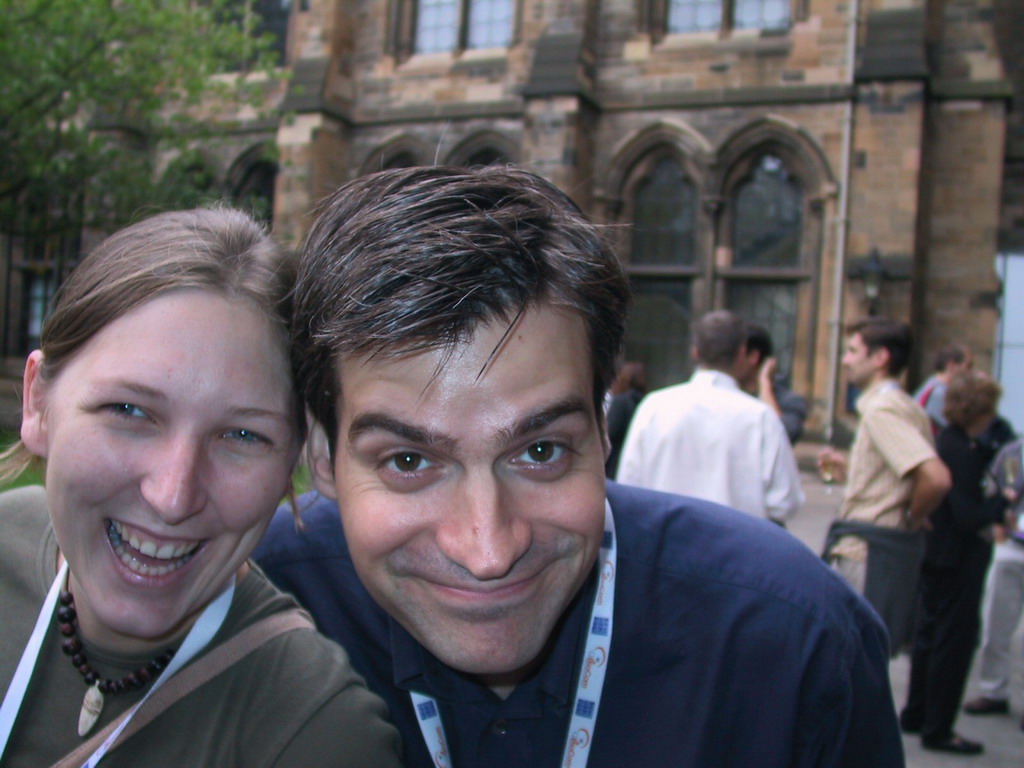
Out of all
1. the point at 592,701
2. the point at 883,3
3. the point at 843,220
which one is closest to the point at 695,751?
the point at 592,701

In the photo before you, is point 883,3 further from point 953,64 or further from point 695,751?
point 695,751

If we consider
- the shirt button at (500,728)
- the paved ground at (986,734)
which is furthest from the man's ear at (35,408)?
the paved ground at (986,734)

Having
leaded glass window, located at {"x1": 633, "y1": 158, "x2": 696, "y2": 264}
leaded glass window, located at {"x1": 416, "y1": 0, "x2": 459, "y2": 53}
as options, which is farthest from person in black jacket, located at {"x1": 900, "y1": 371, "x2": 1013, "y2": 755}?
leaded glass window, located at {"x1": 416, "y1": 0, "x2": 459, "y2": 53}

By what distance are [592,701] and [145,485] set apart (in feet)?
2.54

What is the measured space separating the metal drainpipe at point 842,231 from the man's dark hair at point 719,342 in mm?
8246

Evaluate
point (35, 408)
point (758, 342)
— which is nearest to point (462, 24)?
point (758, 342)

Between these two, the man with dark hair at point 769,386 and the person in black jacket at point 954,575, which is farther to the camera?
the man with dark hair at point 769,386

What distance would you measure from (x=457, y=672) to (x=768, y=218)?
1305 cm

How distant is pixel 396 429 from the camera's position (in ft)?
4.12

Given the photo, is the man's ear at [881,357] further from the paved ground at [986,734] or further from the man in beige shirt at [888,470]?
the paved ground at [986,734]

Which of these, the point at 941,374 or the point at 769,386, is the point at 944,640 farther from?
the point at 941,374

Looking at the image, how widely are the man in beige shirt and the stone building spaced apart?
26.1 feet

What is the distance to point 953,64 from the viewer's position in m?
12.6

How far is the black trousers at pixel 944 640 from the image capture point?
446 cm
